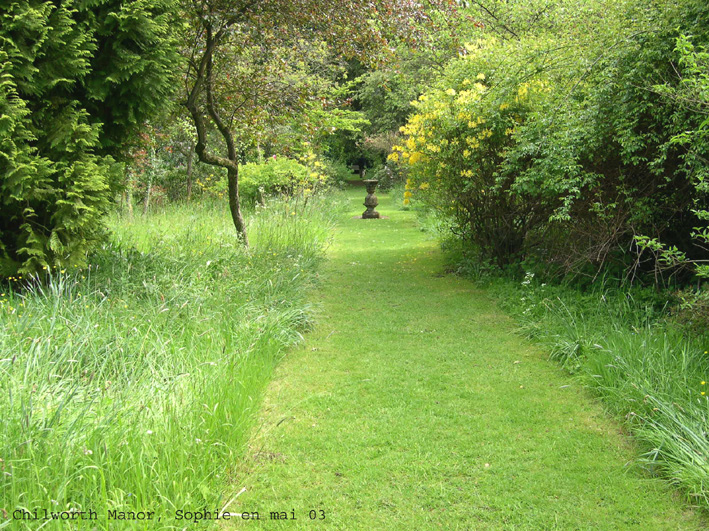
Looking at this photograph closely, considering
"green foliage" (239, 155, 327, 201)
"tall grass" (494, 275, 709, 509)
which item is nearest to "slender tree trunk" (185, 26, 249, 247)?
"tall grass" (494, 275, 709, 509)

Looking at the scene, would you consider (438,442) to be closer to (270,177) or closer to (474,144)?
(474,144)

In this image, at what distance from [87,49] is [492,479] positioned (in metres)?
4.78

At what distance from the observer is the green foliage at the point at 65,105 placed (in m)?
4.17

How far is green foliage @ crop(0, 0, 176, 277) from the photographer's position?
13.7 feet

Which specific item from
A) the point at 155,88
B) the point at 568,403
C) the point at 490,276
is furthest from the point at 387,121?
the point at 568,403

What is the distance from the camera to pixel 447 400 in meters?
3.88

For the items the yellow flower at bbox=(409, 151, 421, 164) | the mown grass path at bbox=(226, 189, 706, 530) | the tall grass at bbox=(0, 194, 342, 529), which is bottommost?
the mown grass path at bbox=(226, 189, 706, 530)

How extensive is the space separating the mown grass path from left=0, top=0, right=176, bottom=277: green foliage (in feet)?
7.64

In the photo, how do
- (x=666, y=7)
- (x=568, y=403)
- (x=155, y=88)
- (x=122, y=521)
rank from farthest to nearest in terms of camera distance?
(x=155, y=88)
(x=666, y=7)
(x=568, y=403)
(x=122, y=521)

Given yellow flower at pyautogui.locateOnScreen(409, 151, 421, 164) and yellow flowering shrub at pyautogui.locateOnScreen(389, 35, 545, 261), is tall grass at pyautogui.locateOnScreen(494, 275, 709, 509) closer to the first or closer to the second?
yellow flowering shrub at pyautogui.locateOnScreen(389, 35, 545, 261)

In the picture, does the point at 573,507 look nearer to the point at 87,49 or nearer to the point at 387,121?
the point at 87,49

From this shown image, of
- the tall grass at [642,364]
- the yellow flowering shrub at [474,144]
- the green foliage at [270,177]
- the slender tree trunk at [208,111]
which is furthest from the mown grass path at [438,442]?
the green foliage at [270,177]

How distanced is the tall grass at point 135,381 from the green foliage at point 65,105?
1.58 ft

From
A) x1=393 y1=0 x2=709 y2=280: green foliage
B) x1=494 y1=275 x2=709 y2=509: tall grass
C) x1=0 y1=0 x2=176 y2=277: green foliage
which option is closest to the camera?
x1=494 y1=275 x2=709 y2=509: tall grass
